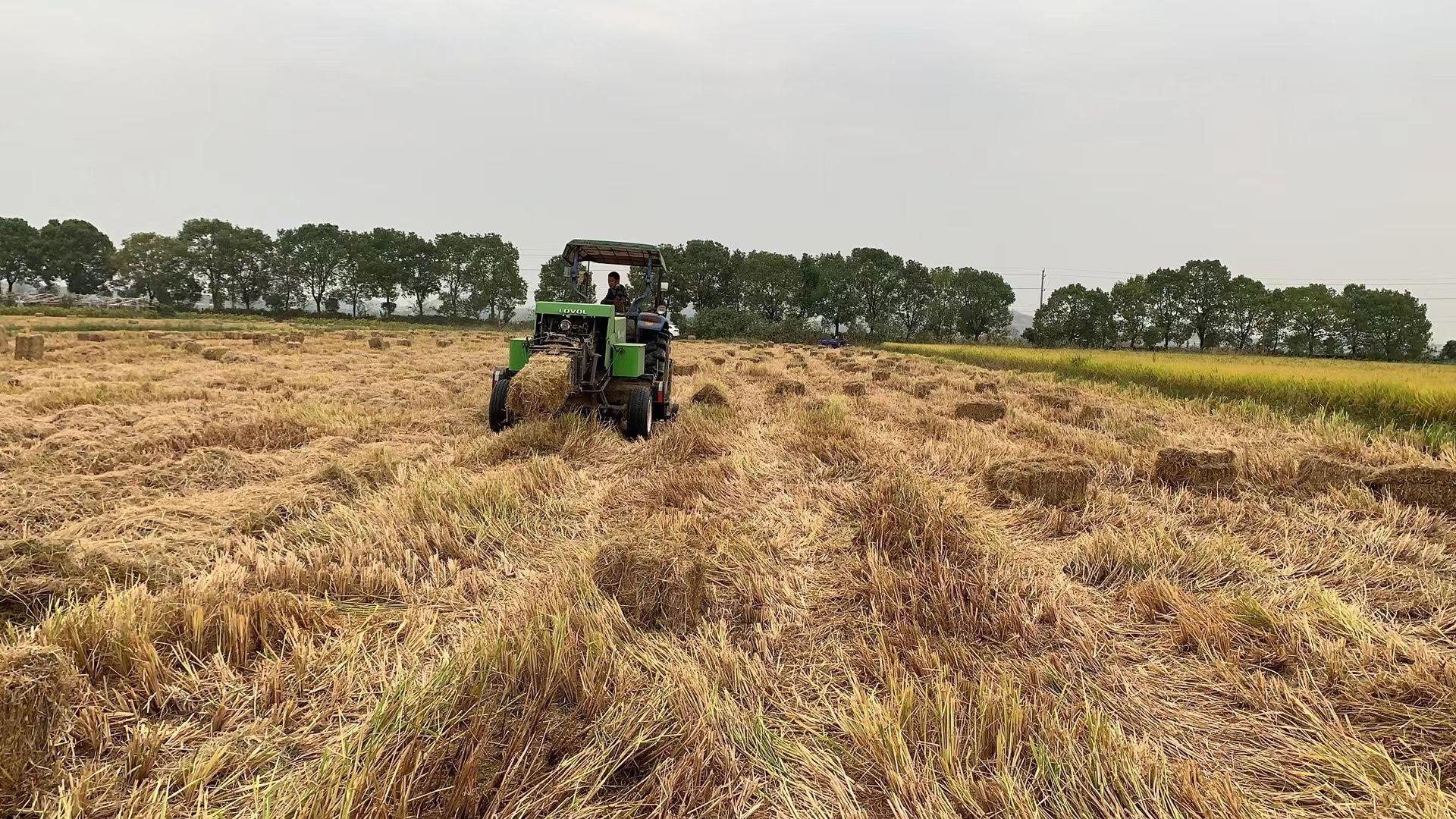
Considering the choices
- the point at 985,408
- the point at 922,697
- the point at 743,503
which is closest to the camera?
the point at 922,697

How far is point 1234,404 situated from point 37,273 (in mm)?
114330

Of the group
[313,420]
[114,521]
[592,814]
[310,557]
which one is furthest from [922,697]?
[313,420]

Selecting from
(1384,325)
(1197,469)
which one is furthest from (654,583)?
(1384,325)

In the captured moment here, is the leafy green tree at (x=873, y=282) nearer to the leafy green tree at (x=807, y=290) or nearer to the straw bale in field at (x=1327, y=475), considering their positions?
the leafy green tree at (x=807, y=290)

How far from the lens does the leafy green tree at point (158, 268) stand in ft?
224

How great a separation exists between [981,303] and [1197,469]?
70.1m

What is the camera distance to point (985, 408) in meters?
8.45

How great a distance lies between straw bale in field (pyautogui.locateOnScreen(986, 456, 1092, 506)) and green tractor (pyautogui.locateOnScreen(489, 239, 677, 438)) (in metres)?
3.61

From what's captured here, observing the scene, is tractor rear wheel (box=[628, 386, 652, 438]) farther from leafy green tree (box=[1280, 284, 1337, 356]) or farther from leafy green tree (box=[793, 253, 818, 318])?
leafy green tree (box=[1280, 284, 1337, 356])

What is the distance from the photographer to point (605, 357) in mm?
6355

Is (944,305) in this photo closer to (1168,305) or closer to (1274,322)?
(1168,305)

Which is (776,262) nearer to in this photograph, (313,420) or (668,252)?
(668,252)

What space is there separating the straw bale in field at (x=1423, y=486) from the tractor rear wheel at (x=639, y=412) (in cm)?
632

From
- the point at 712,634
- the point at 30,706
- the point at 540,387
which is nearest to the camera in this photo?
the point at 30,706
